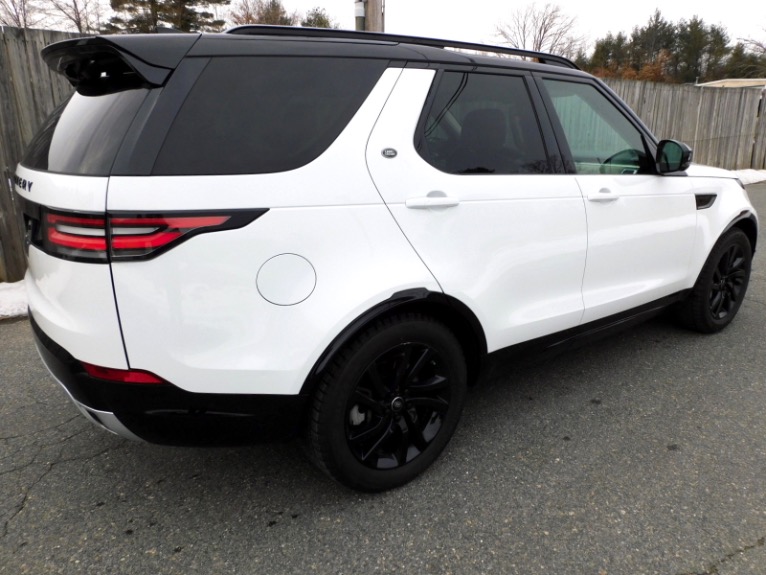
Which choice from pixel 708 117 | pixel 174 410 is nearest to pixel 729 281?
pixel 174 410

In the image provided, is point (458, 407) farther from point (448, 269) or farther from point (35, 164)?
point (35, 164)

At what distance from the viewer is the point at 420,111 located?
2195 millimetres

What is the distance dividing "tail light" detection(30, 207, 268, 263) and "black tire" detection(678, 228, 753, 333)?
3254mm

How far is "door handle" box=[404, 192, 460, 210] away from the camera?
2.10 meters

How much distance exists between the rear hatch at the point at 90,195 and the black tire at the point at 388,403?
0.72 metres

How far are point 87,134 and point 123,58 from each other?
0.30 metres

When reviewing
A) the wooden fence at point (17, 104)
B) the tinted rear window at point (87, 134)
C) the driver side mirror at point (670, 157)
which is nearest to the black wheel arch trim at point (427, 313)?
the tinted rear window at point (87, 134)

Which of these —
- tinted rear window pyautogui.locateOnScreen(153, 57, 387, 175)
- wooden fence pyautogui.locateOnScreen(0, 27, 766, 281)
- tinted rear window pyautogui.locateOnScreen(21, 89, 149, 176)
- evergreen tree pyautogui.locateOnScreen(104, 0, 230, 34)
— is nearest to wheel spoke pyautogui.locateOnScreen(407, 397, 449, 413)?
tinted rear window pyautogui.locateOnScreen(153, 57, 387, 175)

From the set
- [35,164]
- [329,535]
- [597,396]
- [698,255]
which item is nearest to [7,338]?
[35,164]

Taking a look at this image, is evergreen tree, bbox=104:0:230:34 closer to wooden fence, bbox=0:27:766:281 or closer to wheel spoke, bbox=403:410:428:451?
wooden fence, bbox=0:27:766:281

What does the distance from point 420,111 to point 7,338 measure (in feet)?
11.5

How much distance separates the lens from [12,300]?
14.9 feet

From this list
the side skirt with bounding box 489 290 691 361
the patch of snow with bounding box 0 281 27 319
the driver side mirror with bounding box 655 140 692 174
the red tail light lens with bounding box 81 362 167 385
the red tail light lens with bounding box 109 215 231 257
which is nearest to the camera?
the red tail light lens with bounding box 109 215 231 257

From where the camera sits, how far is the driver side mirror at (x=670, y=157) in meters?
3.11
